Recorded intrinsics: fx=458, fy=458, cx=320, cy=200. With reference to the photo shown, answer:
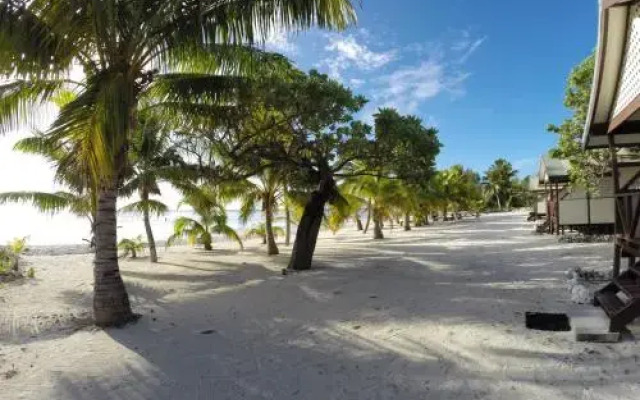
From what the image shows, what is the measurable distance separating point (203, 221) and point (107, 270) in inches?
563

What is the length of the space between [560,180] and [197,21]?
1829 centimetres

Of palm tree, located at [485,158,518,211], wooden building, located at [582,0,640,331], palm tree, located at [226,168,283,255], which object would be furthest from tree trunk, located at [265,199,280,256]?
palm tree, located at [485,158,518,211]

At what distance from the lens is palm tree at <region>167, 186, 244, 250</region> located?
17281mm

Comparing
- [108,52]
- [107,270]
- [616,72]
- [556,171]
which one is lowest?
[107,270]

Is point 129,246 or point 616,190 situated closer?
point 616,190

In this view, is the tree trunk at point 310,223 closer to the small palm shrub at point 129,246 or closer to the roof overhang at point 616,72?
the roof overhang at point 616,72

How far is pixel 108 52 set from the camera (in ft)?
22.7

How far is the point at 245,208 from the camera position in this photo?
779 inches

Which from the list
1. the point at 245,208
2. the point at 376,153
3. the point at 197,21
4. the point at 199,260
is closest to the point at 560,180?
the point at 376,153

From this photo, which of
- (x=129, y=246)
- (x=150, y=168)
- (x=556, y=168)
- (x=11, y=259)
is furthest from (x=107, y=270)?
(x=556, y=168)

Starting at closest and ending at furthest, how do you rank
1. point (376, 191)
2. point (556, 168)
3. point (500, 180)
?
point (556, 168) → point (376, 191) → point (500, 180)

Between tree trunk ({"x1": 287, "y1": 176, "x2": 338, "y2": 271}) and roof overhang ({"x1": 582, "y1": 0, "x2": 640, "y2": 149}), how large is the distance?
6.71m

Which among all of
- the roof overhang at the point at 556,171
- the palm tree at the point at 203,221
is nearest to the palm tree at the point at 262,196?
the palm tree at the point at 203,221

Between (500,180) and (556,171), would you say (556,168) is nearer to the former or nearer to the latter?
(556,171)
